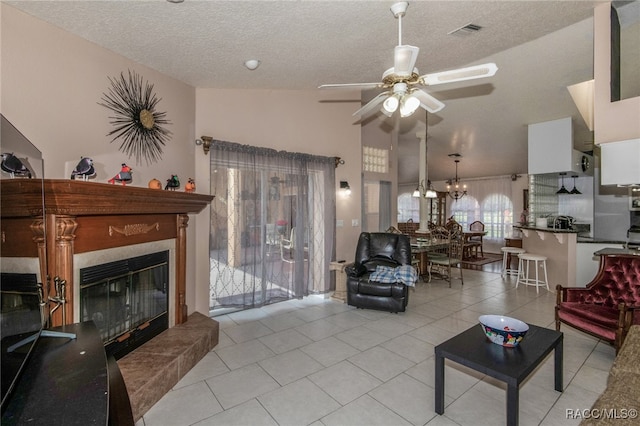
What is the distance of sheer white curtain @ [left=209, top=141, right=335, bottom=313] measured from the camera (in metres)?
4.03

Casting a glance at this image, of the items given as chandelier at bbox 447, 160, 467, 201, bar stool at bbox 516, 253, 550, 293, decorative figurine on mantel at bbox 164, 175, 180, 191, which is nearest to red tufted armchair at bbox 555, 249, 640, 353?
bar stool at bbox 516, 253, 550, 293

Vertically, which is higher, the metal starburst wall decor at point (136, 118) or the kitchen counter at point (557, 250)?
the metal starburst wall decor at point (136, 118)

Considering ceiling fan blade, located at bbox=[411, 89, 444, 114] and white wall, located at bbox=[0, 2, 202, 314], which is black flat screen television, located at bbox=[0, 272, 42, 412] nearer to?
white wall, located at bbox=[0, 2, 202, 314]

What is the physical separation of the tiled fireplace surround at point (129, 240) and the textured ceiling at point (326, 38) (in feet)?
4.41

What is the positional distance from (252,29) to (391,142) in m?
4.89

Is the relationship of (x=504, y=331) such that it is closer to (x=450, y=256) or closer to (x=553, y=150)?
(x=450, y=256)

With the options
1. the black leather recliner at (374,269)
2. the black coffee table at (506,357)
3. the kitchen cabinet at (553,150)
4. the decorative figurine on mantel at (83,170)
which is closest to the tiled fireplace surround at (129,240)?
the decorative figurine on mantel at (83,170)

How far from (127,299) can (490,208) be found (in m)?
10.9

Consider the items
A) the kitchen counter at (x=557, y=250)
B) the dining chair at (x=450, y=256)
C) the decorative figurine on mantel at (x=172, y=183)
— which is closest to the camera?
the decorative figurine on mantel at (x=172, y=183)

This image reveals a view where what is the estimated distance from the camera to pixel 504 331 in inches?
83.7

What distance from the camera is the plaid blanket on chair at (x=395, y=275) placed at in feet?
13.7

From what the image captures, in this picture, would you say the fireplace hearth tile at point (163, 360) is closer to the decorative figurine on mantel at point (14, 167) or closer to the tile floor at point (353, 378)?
the tile floor at point (353, 378)

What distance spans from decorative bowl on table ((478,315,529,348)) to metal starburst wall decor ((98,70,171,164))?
11.6 ft

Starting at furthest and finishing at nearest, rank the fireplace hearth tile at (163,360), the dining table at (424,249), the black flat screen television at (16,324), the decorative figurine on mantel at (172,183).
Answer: the dining table at (424,249), the decorative figurine on mantel at (172,183), the fireplace hearth tile at (163,360), the black flat screen television at (16,324)
